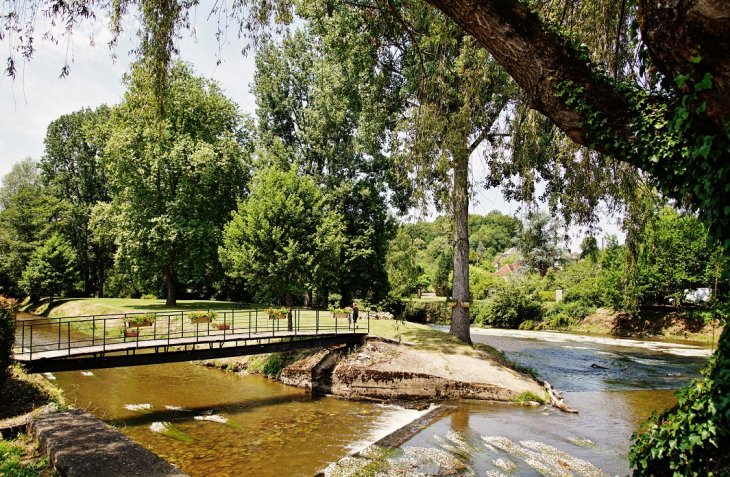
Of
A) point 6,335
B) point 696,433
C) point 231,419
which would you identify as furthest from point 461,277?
point 6,335

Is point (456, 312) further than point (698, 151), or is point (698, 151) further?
point (456, 312)

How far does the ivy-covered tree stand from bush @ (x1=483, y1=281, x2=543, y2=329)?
18.6 metres

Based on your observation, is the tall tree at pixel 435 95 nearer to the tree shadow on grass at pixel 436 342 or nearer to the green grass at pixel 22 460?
the tree shadow on grass at pixel 436 342

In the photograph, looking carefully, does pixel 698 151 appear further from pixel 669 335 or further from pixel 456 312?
pixel 669 335

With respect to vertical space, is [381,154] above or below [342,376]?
above

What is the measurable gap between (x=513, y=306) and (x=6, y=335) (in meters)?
35.3

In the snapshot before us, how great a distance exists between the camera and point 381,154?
90.5 ft

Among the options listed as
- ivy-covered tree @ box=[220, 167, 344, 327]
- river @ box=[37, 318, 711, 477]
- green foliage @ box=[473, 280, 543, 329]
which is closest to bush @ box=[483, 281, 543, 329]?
green foliage @ box=[473, 280, 543, 329]

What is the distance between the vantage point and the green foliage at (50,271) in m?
38.2

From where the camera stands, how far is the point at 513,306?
124ft

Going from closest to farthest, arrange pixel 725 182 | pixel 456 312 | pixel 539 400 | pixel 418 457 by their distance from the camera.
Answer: pixel 725 182
pixel 418 457
pixel 539 400
pixel 456 312

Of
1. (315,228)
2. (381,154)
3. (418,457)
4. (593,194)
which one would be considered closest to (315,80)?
(381,154)

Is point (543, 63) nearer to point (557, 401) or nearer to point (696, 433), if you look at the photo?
point (696, 433)

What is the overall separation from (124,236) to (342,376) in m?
21.7
